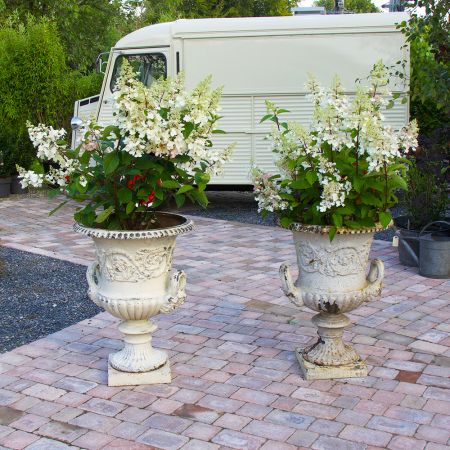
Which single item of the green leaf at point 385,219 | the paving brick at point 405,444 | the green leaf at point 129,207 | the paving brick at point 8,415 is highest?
the green leaf at point 129,207

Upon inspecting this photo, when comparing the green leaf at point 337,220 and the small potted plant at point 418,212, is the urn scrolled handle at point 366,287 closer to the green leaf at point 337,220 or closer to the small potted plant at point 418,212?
the green leaf at point 337,220

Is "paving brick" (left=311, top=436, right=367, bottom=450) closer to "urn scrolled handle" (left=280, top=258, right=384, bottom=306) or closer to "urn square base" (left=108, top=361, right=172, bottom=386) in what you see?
"urn scrolled handle" (left=280, top=258, right=384, bottom=306)

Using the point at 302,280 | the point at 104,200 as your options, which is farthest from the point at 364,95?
the point at 104,200

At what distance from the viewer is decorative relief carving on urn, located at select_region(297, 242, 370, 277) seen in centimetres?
405

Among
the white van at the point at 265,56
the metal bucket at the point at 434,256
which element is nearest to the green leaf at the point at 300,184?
the metal bucket at the point at 434,256

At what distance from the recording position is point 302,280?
4.23m

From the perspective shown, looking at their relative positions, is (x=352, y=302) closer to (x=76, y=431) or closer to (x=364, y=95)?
(x=364, y=95)

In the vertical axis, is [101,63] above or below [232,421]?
above

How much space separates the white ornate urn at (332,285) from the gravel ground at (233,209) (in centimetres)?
437

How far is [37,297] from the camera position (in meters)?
5.98

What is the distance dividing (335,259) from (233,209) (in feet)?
21.5

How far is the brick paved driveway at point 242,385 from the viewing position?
11.6 feet

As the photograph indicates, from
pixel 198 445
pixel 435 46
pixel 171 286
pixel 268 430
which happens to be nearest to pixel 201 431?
pixel 198 445

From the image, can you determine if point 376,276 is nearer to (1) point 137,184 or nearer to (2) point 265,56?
(1) point 137,184
